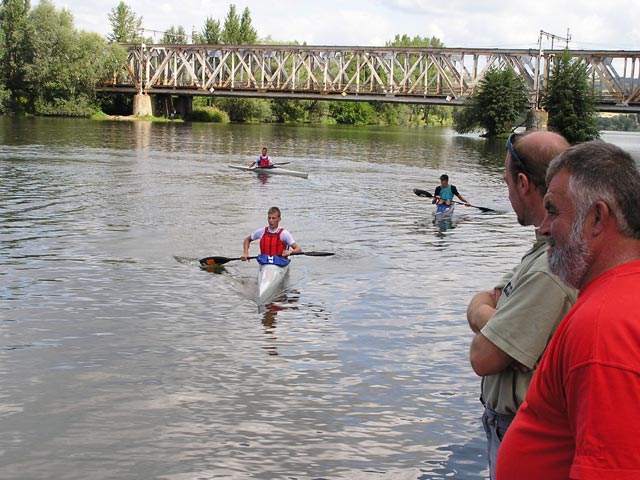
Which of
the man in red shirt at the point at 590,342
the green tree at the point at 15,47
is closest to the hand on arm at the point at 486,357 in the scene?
the man in red shirt at the point at 590,342

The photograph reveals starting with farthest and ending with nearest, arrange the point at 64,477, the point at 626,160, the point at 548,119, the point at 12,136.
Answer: the point at 548,119, the point at 12,136, the point at 64,477, the point at 626,160

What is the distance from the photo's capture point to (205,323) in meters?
12.2

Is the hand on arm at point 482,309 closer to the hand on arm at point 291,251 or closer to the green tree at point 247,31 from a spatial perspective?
the hand on arm at point 291,251

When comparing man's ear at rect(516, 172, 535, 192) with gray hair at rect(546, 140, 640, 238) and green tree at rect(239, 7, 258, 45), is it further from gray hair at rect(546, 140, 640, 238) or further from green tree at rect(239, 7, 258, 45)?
green tree at rect(239, 7, 258, 45)

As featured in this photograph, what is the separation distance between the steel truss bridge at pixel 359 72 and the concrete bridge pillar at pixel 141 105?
0.89 metres

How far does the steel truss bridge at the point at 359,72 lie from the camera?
294 feet

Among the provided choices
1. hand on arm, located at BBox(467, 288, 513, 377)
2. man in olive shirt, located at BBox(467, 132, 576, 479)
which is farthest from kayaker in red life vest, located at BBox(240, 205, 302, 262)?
hand on arm, located at BBox(467, 288, 513, 377)

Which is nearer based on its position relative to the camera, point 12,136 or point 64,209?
point 64,209

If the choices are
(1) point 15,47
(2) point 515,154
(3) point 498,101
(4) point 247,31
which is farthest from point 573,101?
(2) point 515,154

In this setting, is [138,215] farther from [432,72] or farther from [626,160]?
[432,72]

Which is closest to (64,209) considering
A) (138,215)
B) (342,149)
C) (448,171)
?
(138,215)

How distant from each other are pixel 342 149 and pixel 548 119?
29.6 m

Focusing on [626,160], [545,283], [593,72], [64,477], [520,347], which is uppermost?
[593,72]

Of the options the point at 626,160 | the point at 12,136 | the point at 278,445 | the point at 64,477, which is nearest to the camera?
the point at 626,160
